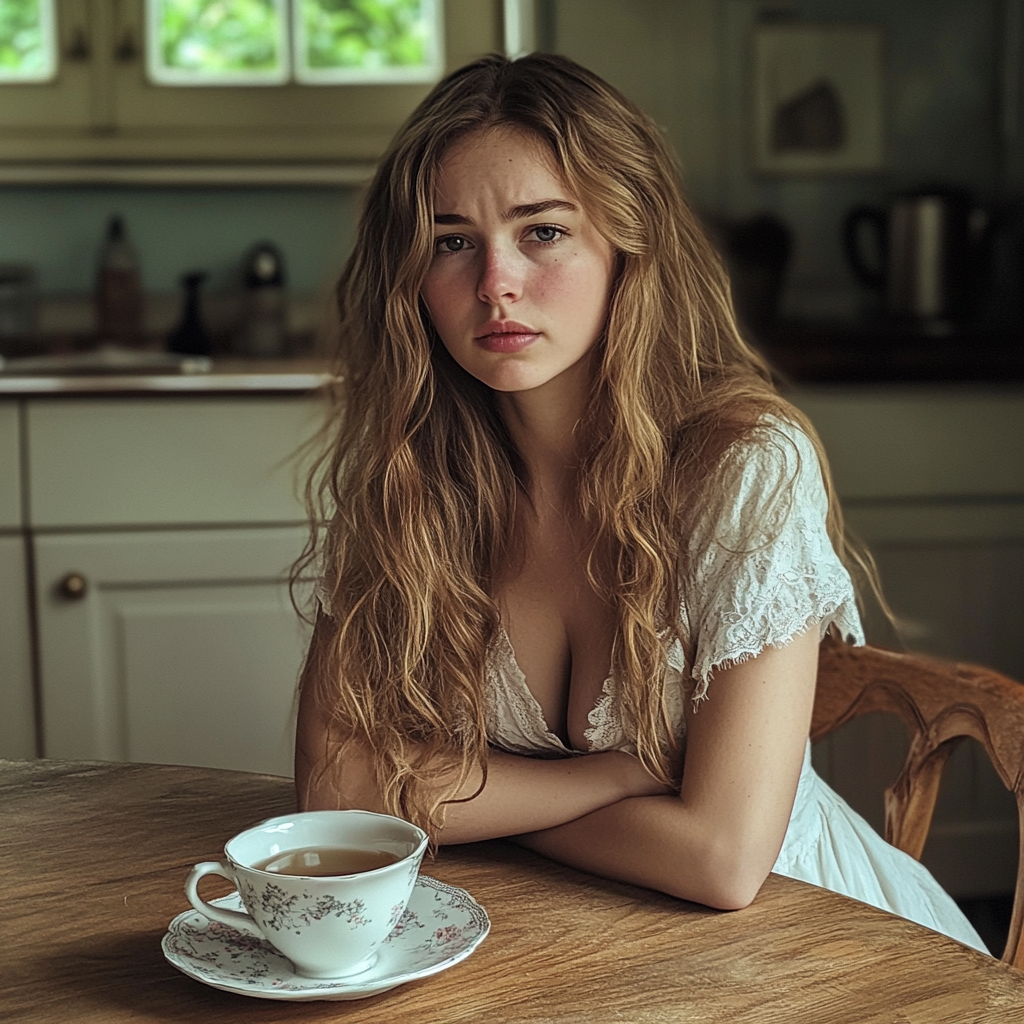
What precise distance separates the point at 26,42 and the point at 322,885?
2636mm

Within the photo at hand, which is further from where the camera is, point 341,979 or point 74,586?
point 74,586

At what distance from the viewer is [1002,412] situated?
229 centimetres

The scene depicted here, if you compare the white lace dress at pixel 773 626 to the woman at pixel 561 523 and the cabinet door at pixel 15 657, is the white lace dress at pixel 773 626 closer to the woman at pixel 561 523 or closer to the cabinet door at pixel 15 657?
the woman at pixel 561 523

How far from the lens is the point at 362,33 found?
2.95 meters

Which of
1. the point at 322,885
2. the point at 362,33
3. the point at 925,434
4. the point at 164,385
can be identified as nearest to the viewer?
the point at 322,885

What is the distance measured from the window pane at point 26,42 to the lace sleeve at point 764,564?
224 cm

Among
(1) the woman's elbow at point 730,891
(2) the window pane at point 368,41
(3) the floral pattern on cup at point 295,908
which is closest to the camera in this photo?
(3) the floral pattern on cup at point 295,908

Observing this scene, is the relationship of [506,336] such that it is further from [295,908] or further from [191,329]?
[191,329]

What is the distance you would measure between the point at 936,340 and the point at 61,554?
64.6 inches

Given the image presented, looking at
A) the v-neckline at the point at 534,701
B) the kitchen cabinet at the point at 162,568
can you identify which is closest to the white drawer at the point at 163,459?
the kitchen cabinet at the point at 162,568

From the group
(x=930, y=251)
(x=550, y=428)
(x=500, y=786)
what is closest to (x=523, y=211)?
(x=550, y=428)

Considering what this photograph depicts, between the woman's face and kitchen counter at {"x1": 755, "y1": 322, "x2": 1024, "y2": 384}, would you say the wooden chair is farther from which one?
kitchen counter at {"x1": 755, "y1": 322, "x2": 1024, "y2": 384}

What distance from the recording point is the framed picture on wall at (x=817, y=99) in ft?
9.62

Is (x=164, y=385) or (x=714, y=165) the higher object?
(x=714, y=165)
